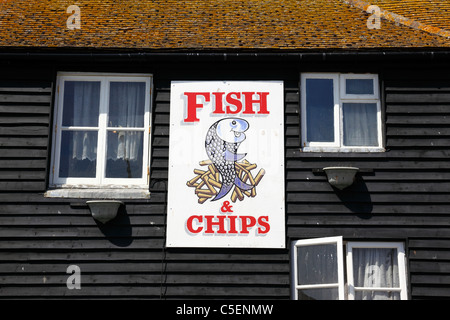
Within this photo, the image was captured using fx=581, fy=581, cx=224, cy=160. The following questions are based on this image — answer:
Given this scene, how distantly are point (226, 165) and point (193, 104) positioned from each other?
1.03 metres

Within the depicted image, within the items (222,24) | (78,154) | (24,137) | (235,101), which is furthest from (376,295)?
(24,137)

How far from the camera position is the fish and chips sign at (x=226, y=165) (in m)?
7.94

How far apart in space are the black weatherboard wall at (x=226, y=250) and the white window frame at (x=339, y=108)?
0.35ft

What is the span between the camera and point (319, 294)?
25.4 ft

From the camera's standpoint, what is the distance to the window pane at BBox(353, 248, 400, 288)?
7.85 meters

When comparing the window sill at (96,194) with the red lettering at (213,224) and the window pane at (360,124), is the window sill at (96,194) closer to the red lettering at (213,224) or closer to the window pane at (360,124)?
the red lettering at (213,224)

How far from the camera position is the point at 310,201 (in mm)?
8078

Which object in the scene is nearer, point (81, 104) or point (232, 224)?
point (232, 224)

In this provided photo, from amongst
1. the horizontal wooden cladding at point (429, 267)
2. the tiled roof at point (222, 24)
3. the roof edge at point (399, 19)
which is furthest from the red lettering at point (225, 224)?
the roof edge at point (399, 19)

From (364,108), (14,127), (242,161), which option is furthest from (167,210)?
(364,108)

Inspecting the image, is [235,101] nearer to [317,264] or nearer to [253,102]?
[253,102]

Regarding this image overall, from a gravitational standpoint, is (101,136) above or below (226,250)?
above

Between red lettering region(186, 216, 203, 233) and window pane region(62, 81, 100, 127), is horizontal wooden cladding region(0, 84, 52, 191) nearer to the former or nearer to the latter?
window pane region(62, 81, 100, 127)
